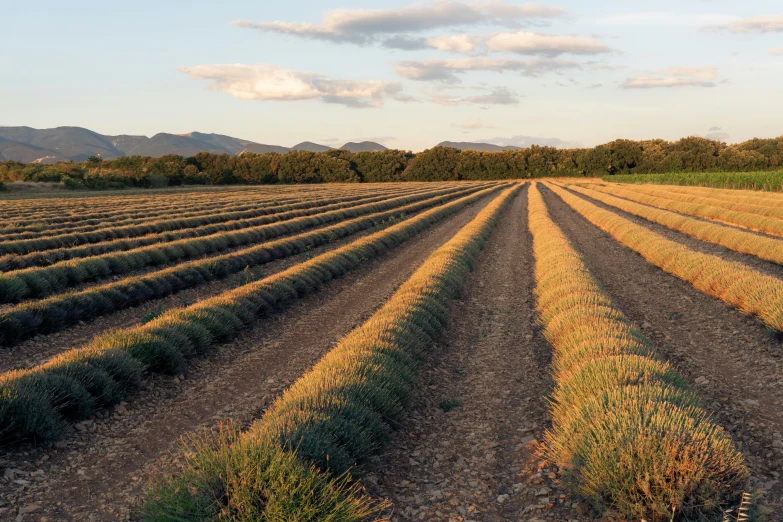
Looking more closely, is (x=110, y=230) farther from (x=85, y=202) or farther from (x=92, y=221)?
(x=85, y=202)

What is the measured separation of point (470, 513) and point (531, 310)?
23.9 feet

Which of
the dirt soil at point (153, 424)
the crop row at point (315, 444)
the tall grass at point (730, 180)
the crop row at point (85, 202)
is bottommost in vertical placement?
the crop row at point (85, 202)

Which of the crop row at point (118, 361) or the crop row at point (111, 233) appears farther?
the crop row at point (111, 233)

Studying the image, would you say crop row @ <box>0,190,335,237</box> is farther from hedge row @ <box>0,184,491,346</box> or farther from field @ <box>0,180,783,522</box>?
hedge row @ <box>0,184,491,346</box>

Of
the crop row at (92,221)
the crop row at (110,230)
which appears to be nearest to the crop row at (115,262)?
the crop row at (110,230)

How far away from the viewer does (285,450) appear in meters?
4.36

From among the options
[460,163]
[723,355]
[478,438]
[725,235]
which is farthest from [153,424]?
[460,163]

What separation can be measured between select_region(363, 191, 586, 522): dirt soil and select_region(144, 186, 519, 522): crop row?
294 millimetres

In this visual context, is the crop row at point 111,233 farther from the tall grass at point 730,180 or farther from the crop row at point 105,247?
the tall grass at point 730,180

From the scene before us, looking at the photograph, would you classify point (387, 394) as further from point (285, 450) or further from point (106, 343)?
point (106, 343)

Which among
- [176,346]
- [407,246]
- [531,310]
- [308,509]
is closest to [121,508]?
[308,509]

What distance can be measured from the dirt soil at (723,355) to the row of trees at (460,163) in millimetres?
78011

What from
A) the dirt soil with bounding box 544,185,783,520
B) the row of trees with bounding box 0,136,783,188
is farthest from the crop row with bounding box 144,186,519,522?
the row of trees with bounding box 0,136,783,188

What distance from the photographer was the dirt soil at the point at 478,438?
14.9 feet
